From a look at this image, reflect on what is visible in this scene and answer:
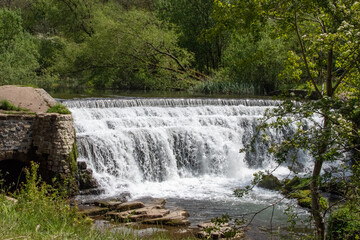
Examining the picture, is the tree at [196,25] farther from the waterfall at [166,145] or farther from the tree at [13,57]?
the waterfall at [166,145]

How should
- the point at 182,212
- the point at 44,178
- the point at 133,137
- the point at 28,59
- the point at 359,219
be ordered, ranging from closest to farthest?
the point at 359,219 → the point at 182,212 → the point at 44,178 → the point at 133,137 → the point at 28,59

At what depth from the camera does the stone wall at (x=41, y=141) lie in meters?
10.5

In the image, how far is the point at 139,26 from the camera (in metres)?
23.6

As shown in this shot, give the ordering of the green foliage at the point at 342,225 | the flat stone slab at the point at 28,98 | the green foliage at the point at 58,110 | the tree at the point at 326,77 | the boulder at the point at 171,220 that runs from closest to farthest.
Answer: the tree at the point at 326,77 → the green foliage at the point at 342,225 → the boulder at the point at 171,220 → the green foliage at the point at 58,110 → the flat stone slab at the point at 28,98

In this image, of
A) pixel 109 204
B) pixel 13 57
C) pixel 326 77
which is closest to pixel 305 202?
pixel 109 204

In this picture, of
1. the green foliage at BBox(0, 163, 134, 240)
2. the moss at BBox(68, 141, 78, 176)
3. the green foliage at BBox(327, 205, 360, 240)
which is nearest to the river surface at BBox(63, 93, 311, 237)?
the moss at BBox(68, 141, 78, 176)

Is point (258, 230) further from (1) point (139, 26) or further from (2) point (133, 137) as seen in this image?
(1) point (139, 26)

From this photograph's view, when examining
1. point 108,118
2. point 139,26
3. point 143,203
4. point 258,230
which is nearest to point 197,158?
point 108,118

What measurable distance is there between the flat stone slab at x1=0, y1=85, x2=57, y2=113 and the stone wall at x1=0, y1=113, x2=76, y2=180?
0.63 meters

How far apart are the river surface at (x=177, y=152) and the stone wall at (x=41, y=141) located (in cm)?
122

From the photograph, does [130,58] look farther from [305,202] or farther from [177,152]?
[305,202]

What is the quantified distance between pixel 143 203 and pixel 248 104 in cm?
842

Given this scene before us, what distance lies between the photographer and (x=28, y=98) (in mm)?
11633

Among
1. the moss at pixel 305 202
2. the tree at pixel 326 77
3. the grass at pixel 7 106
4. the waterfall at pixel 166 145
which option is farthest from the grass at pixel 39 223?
the moss at pixel 305 202
